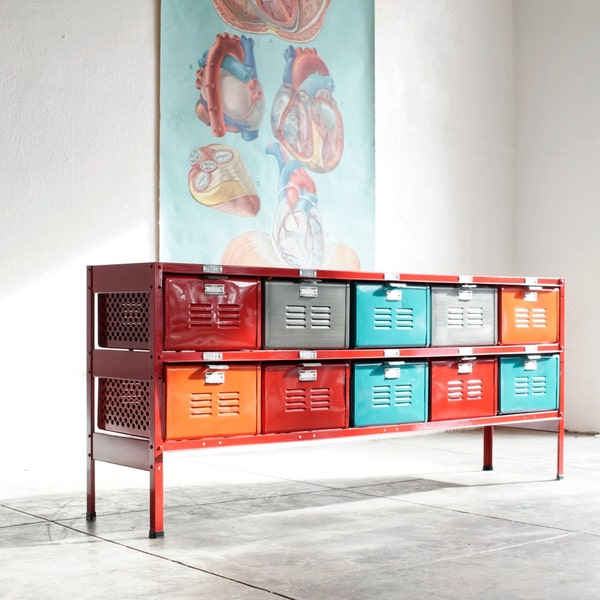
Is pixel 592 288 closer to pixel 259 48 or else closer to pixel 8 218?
pixel 259 48

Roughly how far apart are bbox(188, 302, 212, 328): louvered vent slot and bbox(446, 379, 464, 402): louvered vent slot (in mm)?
1753

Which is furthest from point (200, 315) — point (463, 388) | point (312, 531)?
point (463, 388)

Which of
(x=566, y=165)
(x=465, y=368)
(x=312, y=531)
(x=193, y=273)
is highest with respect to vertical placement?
(x=566, y=165)

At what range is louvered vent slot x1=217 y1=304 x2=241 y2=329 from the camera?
15.9 ft

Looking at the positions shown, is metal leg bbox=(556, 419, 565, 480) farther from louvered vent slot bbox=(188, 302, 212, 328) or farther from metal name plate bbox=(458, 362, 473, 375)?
louvered vent slot bbox=(188, 302, 212, 328)

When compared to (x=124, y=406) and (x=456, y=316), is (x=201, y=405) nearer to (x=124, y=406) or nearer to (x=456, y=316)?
(x=124, y=406)

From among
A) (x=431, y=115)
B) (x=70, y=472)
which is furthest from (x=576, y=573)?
(x=431, y=115)

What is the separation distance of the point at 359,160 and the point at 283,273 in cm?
365

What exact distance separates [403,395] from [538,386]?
1.18 m

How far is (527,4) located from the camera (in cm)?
974

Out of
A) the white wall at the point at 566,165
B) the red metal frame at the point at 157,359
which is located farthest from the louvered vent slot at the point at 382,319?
the white wall at the point at 566,165

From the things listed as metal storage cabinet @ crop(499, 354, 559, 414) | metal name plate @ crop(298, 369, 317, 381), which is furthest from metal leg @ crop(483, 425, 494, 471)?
metal name plate @ crop(298, 369, 317, 381)

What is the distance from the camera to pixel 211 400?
481 cm

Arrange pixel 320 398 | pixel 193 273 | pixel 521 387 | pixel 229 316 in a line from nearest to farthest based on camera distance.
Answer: pixel 193 273, pixel 229 316, pixel 320 398, pixel 521 387
